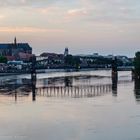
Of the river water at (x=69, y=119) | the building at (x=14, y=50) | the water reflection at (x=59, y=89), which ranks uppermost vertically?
the building at (x=14, y=50)

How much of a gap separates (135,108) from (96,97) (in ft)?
35.4

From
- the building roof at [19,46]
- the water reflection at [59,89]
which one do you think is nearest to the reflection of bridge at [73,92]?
the water reflection at [59,89]

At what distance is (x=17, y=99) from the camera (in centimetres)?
4334

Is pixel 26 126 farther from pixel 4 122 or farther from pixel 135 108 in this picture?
pixel 135 108

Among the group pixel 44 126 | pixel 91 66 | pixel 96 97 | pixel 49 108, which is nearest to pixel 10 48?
pixel 91 66

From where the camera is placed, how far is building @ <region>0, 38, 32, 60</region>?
14350 centimetres

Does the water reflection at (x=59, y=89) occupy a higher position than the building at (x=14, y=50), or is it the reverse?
the building at (x=14, y=50)

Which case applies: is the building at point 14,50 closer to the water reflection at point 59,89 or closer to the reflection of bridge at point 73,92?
the water reflection at point 59,89

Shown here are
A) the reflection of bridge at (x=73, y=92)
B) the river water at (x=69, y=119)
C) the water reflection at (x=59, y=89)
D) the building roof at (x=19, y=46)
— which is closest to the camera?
the river water at (x=69, y=119)

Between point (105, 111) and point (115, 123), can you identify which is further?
point (105, 111)

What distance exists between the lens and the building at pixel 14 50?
144 metres

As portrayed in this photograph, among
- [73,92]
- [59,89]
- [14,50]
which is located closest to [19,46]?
[14,50]

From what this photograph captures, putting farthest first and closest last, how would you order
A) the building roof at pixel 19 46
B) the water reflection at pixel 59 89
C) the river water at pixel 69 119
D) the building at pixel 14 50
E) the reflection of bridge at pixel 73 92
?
the building roof at pixel 19 46 → the building at pixel 14 50 → the water reflection at pixel 59 89 → the reflection of bridge at pixel 73 92 → the river water at pixel 69 119

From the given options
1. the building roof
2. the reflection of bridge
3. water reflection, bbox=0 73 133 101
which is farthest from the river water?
the building roof
